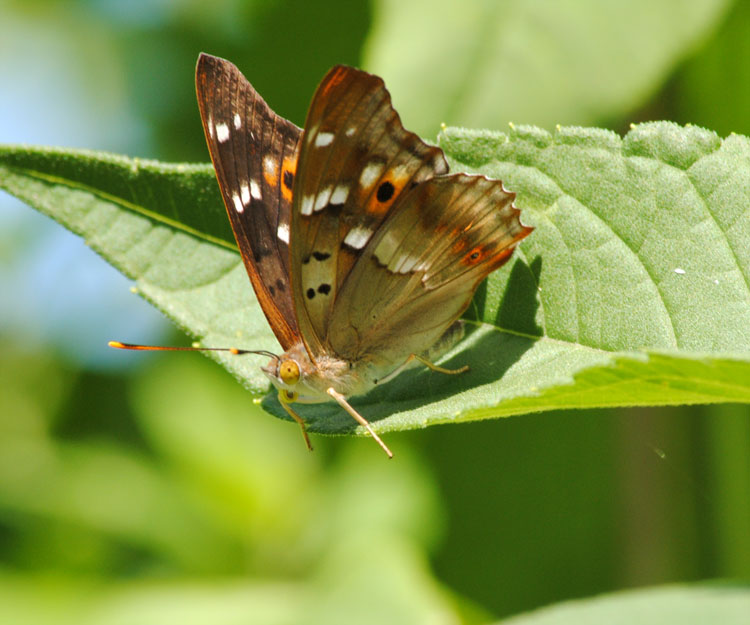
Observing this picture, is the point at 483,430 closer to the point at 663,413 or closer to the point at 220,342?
the point at 663,413

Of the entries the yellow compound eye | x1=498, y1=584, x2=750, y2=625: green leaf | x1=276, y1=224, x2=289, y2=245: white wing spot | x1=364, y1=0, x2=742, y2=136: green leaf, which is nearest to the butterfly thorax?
the yellow compound eye

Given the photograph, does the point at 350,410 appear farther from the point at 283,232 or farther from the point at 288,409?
the point at 283,232

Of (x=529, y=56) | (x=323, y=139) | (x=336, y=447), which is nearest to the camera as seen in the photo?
(x=323, y=139)

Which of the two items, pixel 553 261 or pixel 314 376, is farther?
pixel 314 376

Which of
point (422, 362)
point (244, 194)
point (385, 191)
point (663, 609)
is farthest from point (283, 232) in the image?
point (663, 609)

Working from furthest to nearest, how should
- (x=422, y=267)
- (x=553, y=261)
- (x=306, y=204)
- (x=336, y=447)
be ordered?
(x=336, y=447) → (x=422, y=267) → (x=306, y=204) → (x=553, y=261)

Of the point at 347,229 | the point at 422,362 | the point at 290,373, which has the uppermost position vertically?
the point at 347,229

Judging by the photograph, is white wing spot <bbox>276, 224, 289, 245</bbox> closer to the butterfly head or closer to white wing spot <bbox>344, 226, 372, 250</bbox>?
white wing spot <bbox>344, 226, 372, 250</bbox>
